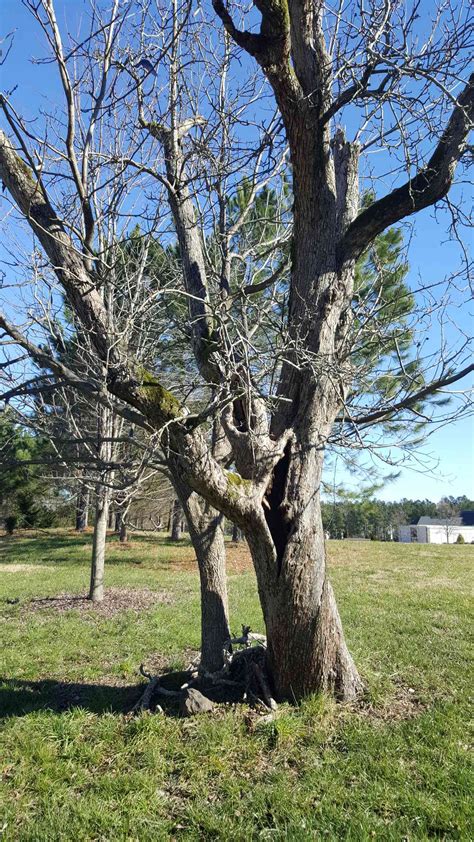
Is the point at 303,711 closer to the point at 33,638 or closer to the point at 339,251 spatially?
the point at 339,251

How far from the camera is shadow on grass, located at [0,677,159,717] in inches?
167

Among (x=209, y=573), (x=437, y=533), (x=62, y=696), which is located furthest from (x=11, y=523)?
(x=437, y=533)

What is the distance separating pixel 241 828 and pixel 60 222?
3.65 m

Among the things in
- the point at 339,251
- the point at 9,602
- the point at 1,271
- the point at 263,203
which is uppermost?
the point at 263,203

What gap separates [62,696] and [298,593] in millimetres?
2450

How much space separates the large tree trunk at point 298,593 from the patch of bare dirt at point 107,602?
505cm

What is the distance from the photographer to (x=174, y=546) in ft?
61.5

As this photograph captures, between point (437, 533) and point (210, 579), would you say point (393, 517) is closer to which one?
point (437, 533)

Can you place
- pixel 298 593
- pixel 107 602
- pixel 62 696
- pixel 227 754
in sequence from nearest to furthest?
pixel 227 754, pixel 298 593, pixel 62 696, pixel 107 602

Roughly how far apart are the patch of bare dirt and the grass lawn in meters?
2.11

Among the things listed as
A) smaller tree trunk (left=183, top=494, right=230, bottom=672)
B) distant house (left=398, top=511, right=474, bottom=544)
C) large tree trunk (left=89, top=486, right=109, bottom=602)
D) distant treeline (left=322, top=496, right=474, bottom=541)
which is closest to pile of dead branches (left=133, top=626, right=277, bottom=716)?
smaller tree trunk (left=183, top=494, right=230, bottom=672)

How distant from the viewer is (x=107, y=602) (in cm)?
923

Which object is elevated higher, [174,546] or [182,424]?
[182,424]

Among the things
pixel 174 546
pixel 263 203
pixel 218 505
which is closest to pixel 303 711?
pixel 218 505
